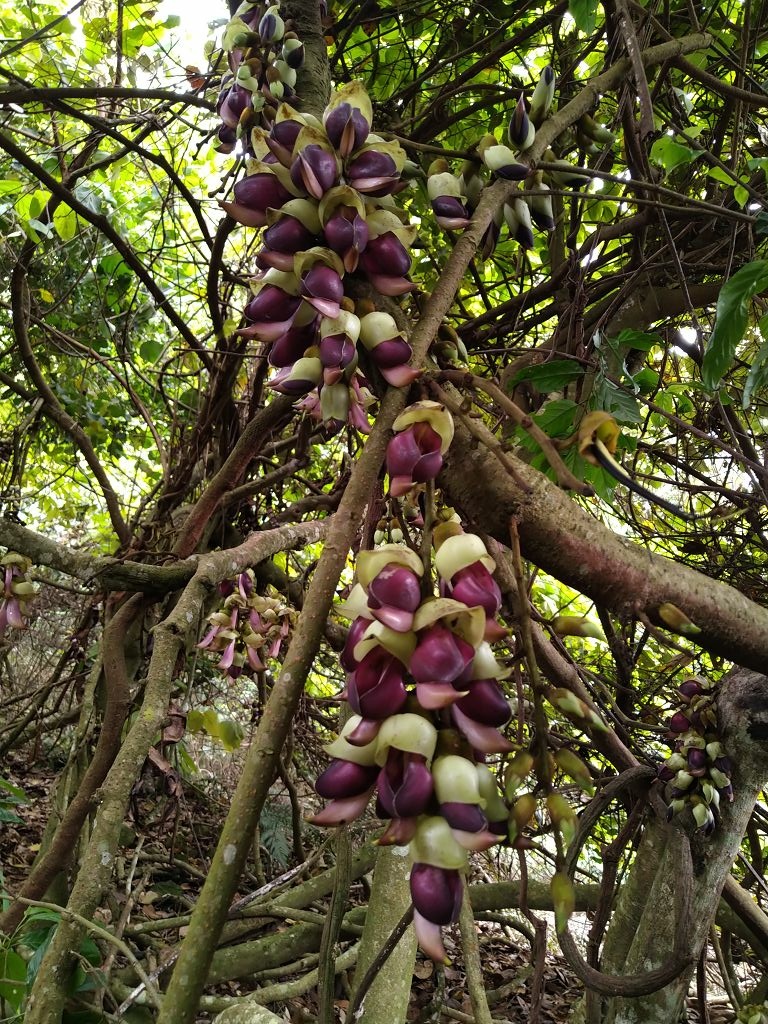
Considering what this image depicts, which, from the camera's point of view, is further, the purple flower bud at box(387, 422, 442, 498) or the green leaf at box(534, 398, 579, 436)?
the green leaf at box(534, 398, 579, 436)

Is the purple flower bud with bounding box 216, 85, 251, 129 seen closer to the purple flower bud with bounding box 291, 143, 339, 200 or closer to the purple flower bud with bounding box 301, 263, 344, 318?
the purple flower bud with bounding box 291, 143, 339, 200

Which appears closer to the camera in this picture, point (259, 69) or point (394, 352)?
point (394, 352)

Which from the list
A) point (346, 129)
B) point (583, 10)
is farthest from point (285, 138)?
point (583, 10)

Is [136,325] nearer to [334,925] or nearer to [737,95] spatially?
[737,95]

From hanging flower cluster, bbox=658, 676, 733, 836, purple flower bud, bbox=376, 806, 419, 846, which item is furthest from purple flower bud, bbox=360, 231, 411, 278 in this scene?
hanging flower cluster, bbox=658, 676, 733, 836

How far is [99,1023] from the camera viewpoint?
1.38 meters

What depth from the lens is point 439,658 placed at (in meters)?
0.48

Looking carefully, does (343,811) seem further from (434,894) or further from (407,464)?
(407,464)

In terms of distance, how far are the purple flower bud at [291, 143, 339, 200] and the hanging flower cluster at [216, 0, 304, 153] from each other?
1.55 ft

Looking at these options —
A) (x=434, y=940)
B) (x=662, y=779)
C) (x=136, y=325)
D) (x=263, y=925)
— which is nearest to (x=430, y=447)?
(x=434, y=940)

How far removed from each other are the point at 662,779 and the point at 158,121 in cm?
210

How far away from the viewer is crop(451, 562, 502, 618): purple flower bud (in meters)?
0.52

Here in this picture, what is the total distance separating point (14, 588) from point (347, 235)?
60.0 inches

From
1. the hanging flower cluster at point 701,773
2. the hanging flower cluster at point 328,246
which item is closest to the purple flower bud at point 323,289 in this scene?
the hanging flower cluster at point 328,246
